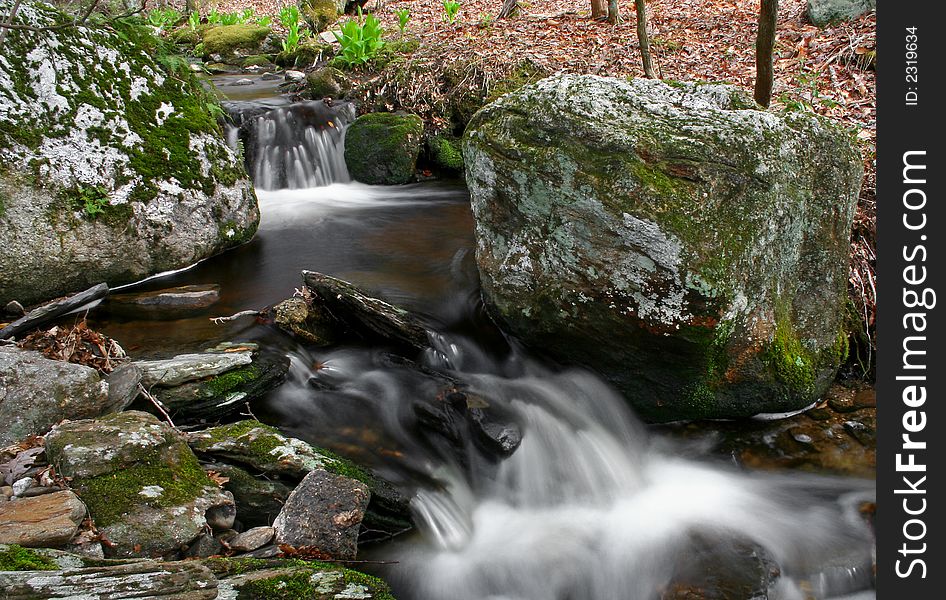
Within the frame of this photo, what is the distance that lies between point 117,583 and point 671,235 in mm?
3101

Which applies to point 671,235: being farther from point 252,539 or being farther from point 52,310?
point 52,310

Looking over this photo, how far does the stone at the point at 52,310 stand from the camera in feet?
14.6

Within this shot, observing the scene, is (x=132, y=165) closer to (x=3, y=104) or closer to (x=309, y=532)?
(x=3, y=104)

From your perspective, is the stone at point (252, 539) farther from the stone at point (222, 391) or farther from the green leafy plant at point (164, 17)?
the green leafy plant at point (164, 17)

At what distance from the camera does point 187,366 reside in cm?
407

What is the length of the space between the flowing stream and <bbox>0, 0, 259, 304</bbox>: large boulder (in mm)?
520

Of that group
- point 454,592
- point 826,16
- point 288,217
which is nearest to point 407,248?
point 288,217

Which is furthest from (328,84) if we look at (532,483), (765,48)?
(532,483)

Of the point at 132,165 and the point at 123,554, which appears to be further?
the point at 132,165

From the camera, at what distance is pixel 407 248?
21.1 feet

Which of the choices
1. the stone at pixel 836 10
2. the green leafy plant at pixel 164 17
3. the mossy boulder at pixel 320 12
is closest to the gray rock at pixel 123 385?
the stone at pixel 836 10

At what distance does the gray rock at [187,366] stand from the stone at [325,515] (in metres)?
1.17

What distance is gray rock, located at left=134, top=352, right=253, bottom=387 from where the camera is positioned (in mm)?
3916

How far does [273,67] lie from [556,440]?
1064 cm
